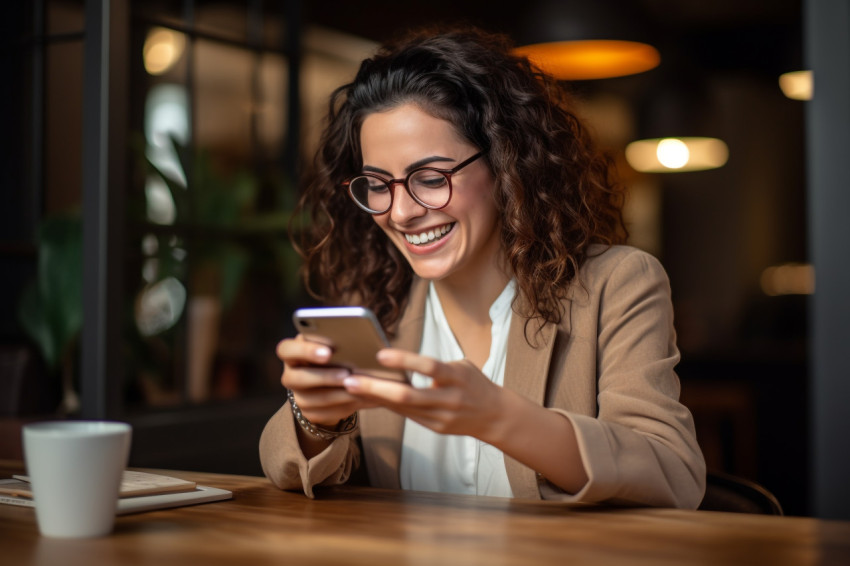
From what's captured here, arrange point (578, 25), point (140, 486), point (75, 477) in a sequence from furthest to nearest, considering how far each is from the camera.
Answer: point (578, 25), point (140, 486), point (75, 477)

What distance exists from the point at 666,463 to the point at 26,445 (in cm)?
84

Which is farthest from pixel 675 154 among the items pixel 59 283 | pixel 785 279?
pixel 59 283

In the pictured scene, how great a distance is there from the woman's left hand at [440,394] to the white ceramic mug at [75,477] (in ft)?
0.92

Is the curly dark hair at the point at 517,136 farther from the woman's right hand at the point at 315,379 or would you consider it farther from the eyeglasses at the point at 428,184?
the woman's right hand at the point at 315,379

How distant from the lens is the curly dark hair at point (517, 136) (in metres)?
1.62

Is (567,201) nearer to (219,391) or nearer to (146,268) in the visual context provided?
(219,391)

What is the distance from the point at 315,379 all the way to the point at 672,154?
558 cm

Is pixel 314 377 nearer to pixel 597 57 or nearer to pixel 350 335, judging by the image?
pixel 350 335

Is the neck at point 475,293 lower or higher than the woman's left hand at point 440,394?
higher

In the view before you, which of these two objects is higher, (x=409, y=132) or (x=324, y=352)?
(x=409, y=132)

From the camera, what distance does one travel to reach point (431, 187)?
1575 millimetres

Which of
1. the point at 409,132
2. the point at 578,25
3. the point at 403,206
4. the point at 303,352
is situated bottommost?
the point at 303,352

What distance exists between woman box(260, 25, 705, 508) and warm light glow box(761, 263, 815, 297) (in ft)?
23.6

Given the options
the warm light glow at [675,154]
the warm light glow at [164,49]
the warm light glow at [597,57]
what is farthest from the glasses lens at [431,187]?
the warm light glow at [675,154]
